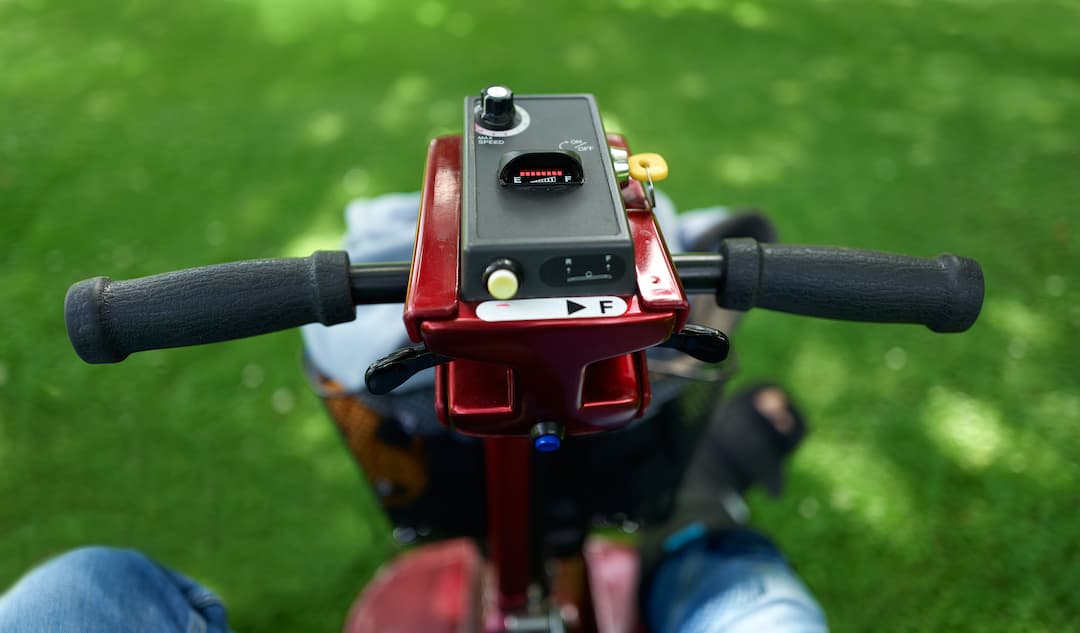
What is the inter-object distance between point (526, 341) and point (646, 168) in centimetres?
21

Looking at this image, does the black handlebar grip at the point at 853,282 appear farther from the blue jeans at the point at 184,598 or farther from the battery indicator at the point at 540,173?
the blue jeans at the point at 184,598

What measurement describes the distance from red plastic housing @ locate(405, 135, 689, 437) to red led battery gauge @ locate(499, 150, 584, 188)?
0.20 ft

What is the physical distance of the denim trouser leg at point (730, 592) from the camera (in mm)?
874

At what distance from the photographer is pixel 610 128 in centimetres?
245

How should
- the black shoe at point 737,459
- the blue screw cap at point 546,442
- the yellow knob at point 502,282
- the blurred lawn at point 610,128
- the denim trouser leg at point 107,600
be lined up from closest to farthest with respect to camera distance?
the yellow knob at point 502,282, the blue screw cap at point 546,442, the denim trouser leg at point 107,600, the black shoe at point 737,459, the blurred lawn at point 610,128

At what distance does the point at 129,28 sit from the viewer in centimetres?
298

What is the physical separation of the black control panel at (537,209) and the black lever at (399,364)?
8cm

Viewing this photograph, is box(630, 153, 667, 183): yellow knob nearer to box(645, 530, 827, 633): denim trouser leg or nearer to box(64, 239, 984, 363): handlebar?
box(64, 239, 984, 363): handlebar

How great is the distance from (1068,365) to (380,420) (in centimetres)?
174

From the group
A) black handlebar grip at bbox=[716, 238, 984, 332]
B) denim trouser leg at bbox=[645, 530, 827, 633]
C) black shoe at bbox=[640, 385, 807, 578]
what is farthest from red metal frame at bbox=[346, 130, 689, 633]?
black shoe at bbox=[640, 385, 807, 578]

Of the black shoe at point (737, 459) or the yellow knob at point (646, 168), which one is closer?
the yellow knob at point (646, 168)

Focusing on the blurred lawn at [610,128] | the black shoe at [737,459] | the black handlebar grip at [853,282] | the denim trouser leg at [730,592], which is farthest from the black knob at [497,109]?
the blurred lawn at [610,128]

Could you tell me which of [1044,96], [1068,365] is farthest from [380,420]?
[1044,96]

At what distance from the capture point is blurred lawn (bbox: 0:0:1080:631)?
1495 mm
